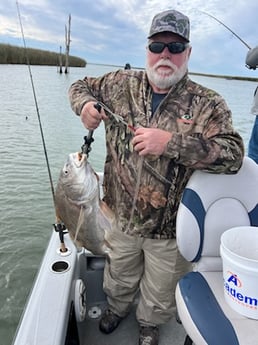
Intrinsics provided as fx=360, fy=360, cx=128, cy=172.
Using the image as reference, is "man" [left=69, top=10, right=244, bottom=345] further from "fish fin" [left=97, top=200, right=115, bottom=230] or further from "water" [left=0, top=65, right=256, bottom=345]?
"water" [left=0, top=65, right=256, bottom=345]

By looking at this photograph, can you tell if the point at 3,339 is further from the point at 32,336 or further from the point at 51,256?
the point at 32,336

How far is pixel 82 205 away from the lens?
1.66 metres

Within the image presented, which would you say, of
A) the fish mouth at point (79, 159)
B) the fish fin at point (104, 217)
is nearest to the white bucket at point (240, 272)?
the fish fin at point (104, 217)

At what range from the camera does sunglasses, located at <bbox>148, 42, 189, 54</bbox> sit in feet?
5.80

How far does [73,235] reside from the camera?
1.79 meters

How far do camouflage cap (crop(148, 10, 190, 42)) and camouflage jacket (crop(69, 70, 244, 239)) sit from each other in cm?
24

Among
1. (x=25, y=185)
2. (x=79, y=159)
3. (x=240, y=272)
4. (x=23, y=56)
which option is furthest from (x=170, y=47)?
(x=23, y=56)

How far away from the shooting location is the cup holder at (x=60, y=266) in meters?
2.01

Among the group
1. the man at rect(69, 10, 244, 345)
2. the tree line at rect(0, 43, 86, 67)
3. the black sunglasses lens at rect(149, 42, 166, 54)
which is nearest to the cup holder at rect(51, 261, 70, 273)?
the man at rect(69, 10, 244, 345)

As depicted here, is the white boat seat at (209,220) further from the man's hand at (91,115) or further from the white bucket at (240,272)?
the man's hand at (91,115)

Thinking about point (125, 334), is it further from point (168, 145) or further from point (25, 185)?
point (25, 185)

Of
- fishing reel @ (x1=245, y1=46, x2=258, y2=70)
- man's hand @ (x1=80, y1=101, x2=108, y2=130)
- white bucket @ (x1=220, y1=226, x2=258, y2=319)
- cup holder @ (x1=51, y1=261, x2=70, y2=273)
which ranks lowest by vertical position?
cup holder @ (x1=51, y1=261, x2=70, y2=273)

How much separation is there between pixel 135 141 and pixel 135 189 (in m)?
0.37

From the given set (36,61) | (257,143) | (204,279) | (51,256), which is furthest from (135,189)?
(36,61)
